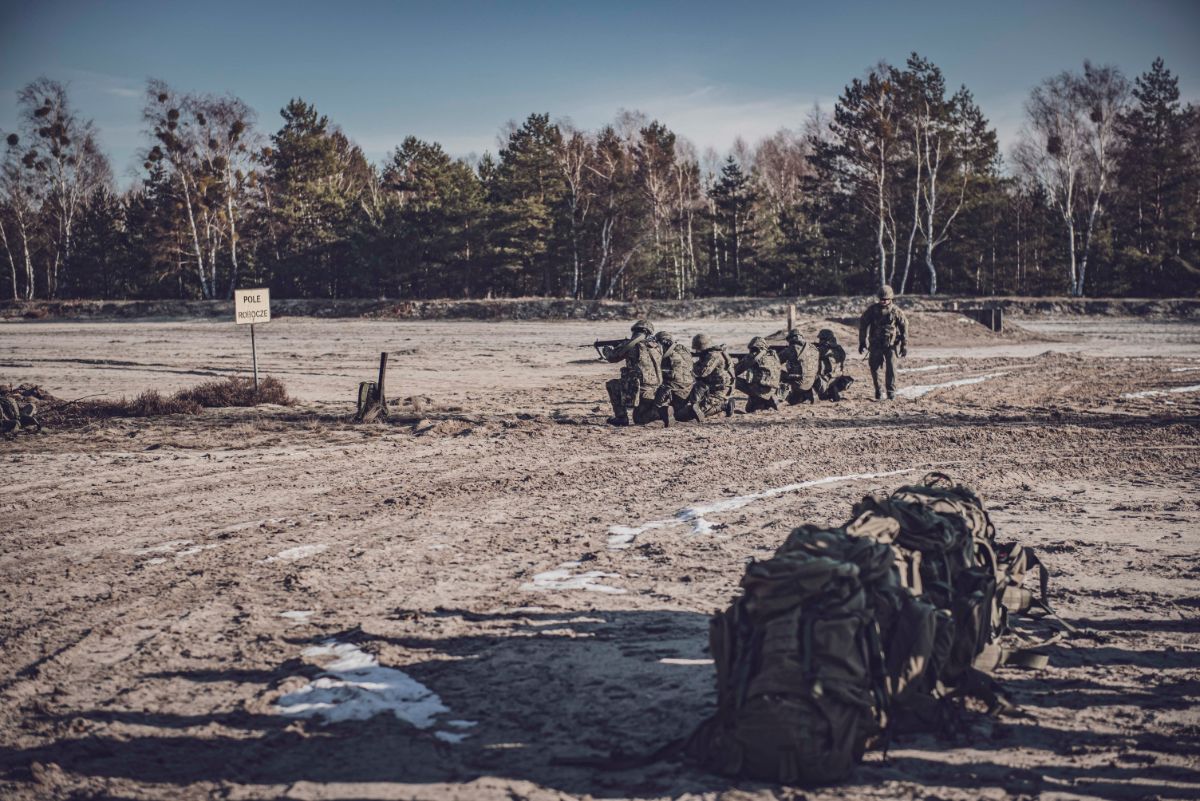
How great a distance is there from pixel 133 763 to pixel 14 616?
2.96 m

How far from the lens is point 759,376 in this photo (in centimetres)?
1636

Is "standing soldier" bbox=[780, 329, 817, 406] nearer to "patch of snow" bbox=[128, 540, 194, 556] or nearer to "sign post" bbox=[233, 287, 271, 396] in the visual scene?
"sign post" bbox=[233, 287, 271, 396]

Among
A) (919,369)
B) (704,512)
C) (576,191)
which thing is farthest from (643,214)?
(704,512)

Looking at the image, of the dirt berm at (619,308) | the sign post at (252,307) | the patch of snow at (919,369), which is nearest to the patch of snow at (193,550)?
the sign post at (252,307)

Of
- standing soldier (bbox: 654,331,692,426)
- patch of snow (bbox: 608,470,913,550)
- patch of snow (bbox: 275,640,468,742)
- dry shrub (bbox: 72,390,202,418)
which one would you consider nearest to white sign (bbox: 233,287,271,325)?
dry shrub (bbox: 72,390,202,418)

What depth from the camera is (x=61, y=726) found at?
4.97 m

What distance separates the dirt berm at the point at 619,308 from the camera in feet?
136

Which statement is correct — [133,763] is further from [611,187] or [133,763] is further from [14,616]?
[611,187]

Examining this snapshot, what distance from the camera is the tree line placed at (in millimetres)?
44188

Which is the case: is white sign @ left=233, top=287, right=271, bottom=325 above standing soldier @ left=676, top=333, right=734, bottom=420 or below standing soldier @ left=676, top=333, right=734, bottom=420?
above

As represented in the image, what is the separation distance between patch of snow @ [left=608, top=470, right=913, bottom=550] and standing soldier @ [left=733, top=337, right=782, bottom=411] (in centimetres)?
530

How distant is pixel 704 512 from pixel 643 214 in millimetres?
42208

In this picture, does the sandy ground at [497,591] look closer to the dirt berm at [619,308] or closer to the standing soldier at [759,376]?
the standing soldier at [759,376]

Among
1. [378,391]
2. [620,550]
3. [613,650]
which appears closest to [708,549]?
[620,550]
